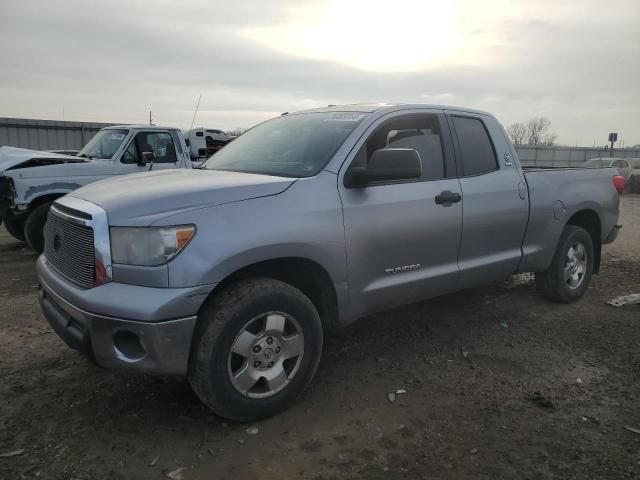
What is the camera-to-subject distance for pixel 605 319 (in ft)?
16.1

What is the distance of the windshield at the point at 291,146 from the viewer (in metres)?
3.44

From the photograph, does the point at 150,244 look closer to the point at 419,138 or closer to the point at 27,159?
the point at 419,138

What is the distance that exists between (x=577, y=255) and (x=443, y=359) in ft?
7.80

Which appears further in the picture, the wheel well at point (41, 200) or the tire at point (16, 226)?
the tire at point (16, 226)

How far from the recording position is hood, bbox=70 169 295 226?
8.81 ft

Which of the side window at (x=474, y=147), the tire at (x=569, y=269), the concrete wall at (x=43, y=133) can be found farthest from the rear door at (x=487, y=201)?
the concrete wall at (x=43, y=133)

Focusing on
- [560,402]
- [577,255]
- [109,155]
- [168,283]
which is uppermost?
[109,155]

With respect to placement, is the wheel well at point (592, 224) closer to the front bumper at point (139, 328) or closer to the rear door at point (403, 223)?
the rear door at point (403, 223)

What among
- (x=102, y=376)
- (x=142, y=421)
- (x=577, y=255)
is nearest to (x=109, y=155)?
(x=102, y=376)

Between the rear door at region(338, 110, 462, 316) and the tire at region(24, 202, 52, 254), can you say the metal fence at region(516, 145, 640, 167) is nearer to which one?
the tire at region(24, 202, 52, 254)

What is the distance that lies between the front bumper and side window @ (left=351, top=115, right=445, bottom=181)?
184cm

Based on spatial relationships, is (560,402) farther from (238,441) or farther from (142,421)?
(142,421)

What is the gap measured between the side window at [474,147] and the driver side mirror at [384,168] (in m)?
1.01

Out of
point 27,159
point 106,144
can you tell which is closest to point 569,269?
point 106,144
